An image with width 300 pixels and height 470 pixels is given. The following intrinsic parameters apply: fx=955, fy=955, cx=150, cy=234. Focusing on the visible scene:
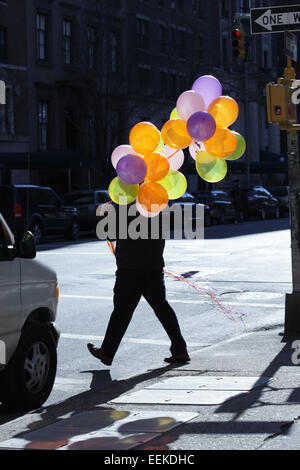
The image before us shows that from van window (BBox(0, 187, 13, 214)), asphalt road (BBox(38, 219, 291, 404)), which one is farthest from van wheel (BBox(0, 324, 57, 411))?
van window (BBox(0, 187, 13, 214))

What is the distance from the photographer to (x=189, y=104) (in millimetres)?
9070

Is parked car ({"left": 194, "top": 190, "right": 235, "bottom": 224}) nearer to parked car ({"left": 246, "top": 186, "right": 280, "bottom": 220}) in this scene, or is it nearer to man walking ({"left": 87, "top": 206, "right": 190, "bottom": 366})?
parked car ({"left": 246, "top": 186, "right": 280, "bottom": 220})

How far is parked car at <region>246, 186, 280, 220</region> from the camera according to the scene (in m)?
46.6

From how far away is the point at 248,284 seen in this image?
54.5 ft

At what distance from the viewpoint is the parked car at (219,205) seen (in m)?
41.6

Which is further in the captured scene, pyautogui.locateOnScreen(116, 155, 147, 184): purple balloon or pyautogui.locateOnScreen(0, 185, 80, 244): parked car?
pyautogui.locateOnScreen(0, 185, 80, 244): parked car

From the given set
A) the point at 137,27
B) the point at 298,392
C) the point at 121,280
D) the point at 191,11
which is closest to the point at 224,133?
the point at 121,280

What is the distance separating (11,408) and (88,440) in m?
1.34

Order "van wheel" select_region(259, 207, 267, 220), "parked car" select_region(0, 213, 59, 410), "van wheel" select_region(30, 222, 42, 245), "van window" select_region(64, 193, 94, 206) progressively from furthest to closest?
"van wheel" select_region(259, 207, 267, 220) → "van window" select_region(64, 193, 94, 206) → "van wheel" select_region(30, 222, 42, 245) → "parked car" select_region(0, 213, 59, 410)

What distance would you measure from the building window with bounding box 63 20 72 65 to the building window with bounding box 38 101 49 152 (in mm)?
2591

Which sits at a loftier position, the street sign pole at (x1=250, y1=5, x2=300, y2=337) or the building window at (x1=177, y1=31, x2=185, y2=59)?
the building window at (x1=177, y1=31, x2=185, y2=59)

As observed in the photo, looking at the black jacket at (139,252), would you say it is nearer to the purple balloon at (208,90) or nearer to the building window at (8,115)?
the purple balloon at (208,90)

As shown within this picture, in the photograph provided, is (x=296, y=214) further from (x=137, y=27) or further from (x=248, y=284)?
(x=137, y=27)

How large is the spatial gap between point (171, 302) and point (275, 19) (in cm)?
516
